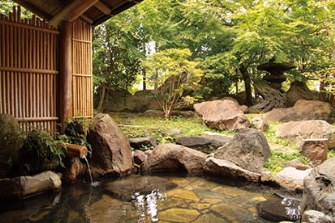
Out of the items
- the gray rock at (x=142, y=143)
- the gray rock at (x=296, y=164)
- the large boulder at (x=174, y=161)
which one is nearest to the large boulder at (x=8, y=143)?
the large boulder at (x=174, y=161)

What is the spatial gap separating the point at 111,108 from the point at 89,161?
633cm

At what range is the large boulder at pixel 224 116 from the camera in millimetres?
8961

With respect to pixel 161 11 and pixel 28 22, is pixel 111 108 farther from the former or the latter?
pixel 28 22

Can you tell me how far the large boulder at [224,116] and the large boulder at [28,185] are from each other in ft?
17.7

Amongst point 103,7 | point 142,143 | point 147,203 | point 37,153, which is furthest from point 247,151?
point 103,7

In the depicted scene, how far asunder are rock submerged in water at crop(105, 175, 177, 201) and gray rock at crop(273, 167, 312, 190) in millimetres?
2067

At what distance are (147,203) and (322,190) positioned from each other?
265cm

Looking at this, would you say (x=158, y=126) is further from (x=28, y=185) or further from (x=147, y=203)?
(x=28, y=185)

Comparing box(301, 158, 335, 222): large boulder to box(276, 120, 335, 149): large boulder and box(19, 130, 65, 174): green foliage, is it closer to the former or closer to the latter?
box(276, 120, 335, 149): large boulder

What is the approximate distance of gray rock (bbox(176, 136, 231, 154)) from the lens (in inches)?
290

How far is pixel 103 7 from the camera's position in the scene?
6.45 meters

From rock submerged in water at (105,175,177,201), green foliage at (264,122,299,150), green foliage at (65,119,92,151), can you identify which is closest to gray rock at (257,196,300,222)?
rock submerged in water at (105,175,177,201)

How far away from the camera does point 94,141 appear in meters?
6.34

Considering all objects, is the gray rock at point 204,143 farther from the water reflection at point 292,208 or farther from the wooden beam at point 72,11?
the wooden beam at point 72,11
